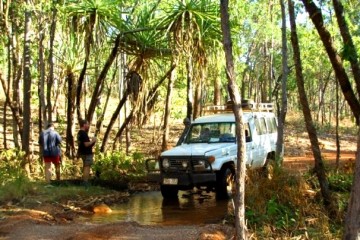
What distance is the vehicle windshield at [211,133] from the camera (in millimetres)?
11969

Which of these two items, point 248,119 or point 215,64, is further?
point 215,64

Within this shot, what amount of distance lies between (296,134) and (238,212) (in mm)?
29742

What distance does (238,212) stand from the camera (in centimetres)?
568

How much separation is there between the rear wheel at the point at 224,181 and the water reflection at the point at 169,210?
0.23m

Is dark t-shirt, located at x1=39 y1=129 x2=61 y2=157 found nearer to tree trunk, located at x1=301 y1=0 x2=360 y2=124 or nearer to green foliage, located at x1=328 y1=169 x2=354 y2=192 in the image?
green foliage, located at x1=328 y1=169 x2=354 y2=192

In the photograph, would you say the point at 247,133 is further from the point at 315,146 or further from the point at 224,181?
the point at 315,146

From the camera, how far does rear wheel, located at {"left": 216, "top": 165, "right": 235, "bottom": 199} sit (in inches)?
434

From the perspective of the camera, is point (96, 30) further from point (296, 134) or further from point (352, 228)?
point (296, 134)

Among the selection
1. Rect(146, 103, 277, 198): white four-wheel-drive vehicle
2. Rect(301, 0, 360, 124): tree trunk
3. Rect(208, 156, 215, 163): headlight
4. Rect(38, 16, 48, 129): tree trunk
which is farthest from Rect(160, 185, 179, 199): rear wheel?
Rect(38, 16, 48, 129): tree trunk

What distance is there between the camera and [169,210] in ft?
34.7

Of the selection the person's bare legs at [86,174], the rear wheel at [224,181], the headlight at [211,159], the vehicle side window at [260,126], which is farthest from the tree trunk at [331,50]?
the person's bare legs at [86,174]

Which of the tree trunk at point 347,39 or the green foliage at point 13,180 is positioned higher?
the tree trunk at point 347,39

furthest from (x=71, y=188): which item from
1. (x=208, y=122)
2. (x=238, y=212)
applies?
(x=238, y=212)

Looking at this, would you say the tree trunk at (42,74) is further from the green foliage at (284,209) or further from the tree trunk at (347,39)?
the tree trunk at (347,39)
